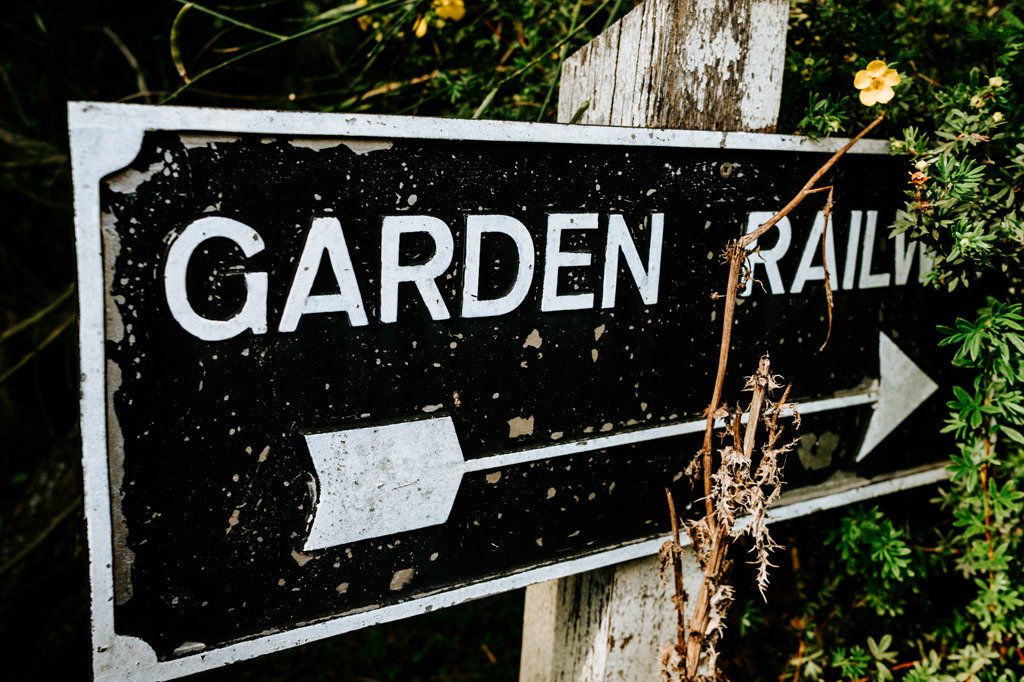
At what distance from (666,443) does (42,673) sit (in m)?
2.23

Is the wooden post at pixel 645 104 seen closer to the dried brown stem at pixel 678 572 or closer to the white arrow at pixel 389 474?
the dried brown stem at pixel 678 572

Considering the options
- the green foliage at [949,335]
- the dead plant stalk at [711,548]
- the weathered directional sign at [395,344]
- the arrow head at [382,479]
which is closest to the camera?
the weathered directional sign at [395,344]

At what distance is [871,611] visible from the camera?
6.23 ft

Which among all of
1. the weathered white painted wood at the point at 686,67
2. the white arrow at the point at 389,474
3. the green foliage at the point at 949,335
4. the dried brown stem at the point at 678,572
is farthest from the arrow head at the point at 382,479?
the green foliage at the point at 949,335

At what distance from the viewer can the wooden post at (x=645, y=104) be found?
121cm

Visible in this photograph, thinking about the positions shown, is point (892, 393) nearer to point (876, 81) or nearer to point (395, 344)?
point (876, 81)

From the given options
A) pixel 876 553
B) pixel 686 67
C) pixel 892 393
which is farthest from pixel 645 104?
pixel 876 553

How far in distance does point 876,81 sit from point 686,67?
0.36 m

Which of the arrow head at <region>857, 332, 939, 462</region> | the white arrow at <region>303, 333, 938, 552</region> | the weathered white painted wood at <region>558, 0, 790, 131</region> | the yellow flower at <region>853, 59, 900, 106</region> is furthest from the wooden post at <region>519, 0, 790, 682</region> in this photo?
the arrow head at <region>857, 332, 939, 462</region>

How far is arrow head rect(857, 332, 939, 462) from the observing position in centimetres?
150

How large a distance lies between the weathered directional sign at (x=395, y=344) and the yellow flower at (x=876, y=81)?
0.30 ft

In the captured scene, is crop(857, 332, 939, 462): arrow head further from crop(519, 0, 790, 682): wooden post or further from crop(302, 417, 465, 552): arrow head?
crop(302, 417, 465, 552): arrow head

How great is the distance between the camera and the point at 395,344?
102 centimetres

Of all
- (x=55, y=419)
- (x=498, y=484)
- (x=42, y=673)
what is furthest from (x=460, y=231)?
(x=55, y=419)
